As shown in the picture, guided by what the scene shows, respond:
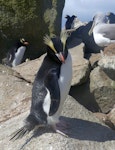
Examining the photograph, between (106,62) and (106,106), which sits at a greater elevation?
(106,62)

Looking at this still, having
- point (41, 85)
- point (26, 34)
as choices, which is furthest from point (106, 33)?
point (41, 85)

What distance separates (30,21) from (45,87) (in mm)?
6096

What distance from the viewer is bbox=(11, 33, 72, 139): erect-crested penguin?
4.99 meters

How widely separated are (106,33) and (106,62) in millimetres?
1568

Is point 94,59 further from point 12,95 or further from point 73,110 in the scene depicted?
point 73,110

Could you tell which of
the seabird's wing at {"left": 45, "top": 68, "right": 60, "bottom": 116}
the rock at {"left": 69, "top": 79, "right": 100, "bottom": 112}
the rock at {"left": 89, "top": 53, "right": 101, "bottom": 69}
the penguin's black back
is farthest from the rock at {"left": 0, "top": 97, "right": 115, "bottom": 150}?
the rock at {"left": 89, "top": 53, "right": 101, "bottom": 69}

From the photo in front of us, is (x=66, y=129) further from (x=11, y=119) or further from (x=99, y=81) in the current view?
(x=99, y=81)

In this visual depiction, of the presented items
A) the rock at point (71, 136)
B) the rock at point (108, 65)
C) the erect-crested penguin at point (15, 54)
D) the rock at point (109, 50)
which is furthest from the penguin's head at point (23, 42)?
the rock at point (71, 136)

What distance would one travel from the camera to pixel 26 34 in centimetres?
1147

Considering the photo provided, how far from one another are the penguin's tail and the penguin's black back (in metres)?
0.07

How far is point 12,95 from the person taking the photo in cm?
667

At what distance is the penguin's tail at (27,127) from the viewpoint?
5188 mm

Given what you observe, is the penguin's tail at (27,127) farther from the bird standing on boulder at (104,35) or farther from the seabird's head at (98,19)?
the seabird's head at (98,19)

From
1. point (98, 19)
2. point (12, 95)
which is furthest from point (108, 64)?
point (98, 19)
